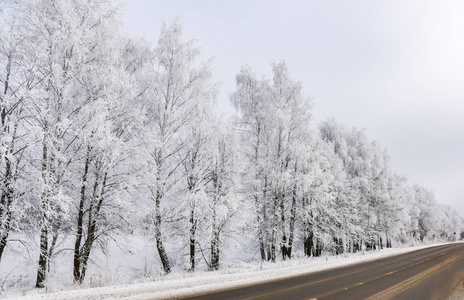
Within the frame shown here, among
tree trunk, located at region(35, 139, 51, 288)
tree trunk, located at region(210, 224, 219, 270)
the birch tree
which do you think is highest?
the birch tree

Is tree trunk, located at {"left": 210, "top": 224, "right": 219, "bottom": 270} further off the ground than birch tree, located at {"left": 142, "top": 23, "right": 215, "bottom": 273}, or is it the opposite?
birch tree, located at {"left": 142, "top": 23, "right": 215, "bottom": 273}

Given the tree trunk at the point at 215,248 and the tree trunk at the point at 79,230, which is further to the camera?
the tree trunk at the point at 215,248

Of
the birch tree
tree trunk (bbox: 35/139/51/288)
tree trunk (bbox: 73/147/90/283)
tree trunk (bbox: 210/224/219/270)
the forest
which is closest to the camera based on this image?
tree trunk (bbox: 35/139/51/288)

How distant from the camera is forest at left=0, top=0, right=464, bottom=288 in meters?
10.3

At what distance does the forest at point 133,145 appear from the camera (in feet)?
33.7

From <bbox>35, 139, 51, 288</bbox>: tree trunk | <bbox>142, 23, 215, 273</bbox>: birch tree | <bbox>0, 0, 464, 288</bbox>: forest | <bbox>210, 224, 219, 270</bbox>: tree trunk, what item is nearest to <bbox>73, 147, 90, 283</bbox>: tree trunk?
<bbox>0, 0, 464, 288</bbox>: forest

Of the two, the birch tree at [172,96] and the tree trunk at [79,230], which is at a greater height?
the birch tree at [172,96]

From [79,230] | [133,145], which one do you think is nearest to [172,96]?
[133,145]

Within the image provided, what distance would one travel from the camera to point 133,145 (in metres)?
13.5

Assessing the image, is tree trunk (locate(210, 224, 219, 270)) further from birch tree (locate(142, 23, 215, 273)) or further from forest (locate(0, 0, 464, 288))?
birch tree (locate(142, 23, 215, 273))

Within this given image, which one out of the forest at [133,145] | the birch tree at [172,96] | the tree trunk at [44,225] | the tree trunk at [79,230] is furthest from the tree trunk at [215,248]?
the tree trunk at [44,225]

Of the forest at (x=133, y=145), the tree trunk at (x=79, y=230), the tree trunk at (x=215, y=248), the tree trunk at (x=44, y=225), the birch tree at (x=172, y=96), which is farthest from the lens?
the tree trunk at (x=215, y=248)

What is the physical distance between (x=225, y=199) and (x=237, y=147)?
3.22 metres

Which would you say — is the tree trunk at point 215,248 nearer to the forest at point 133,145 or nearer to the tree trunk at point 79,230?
the forest at point 133,145
